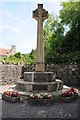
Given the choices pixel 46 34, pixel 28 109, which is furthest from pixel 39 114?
pixel 46 34

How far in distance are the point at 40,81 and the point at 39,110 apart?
12.0 feet

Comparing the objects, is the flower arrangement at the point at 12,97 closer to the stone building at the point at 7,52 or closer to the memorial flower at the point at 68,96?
the memorial flower at the point at 68,96

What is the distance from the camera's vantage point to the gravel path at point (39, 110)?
9.18 meters

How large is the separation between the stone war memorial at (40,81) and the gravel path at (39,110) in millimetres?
907

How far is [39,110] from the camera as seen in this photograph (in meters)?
10.1

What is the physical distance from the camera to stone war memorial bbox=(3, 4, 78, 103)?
1262cm

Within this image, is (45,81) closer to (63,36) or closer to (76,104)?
(76,104)

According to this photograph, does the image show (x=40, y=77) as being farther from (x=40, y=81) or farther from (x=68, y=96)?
(x=68, y=96)

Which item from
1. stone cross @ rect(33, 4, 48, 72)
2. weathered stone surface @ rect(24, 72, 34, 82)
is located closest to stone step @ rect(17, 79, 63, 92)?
weathered stone surface @ rect(24, 72, 34, 82)

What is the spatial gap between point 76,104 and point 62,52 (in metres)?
17.7

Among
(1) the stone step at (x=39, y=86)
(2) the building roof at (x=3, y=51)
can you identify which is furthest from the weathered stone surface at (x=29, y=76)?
(2) the building roof at (x=3, y=51)

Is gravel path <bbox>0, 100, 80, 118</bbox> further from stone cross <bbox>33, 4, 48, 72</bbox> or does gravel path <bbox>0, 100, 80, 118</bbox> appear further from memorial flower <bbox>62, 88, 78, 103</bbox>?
stone cross <bbox>33, 4, 48, 72</bbox>

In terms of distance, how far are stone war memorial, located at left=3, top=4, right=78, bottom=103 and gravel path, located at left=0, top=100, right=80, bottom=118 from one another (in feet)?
2.98

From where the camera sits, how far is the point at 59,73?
24.9 metres
